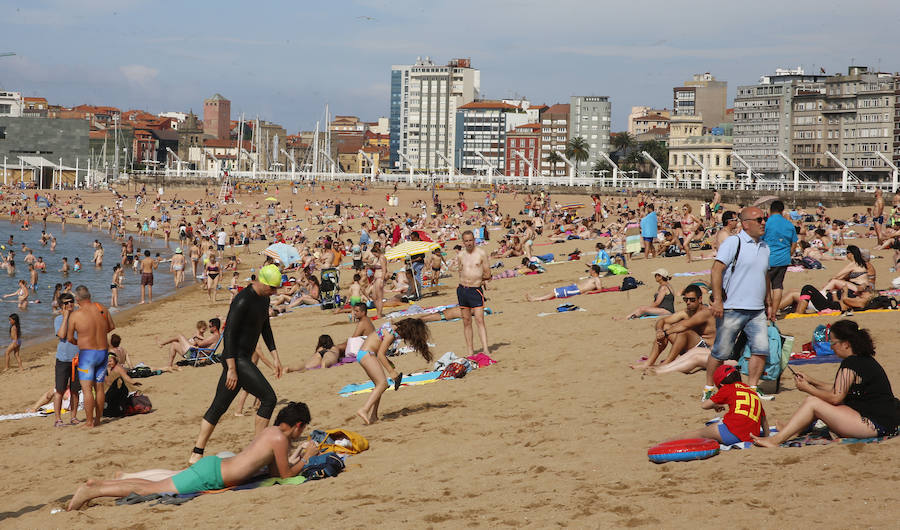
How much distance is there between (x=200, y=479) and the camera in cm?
549

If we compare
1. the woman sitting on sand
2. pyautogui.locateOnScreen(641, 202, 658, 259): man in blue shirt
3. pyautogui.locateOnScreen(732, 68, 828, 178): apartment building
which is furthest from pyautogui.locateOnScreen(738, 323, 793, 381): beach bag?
pyautogui.locateOnScreen(732, 68, 828, 178): apartment building

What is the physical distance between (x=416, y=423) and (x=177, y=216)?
5036 cm

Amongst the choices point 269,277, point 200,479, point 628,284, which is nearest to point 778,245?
point 269,277

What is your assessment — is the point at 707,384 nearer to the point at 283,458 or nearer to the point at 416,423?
the point at 416,423

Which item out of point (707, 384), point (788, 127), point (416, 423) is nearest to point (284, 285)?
point (416, 423)

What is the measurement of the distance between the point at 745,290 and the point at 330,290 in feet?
36.8

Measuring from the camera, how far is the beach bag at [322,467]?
576 centimetres

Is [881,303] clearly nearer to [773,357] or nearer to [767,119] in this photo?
[773,357]

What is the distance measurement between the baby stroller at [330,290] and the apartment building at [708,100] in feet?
343

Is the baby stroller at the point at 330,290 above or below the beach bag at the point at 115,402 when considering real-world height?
above

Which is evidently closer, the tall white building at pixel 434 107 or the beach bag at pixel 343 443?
the beach bag at pixel 343 443

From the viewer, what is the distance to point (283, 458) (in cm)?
557

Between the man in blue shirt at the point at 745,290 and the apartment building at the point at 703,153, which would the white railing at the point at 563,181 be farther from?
the man in blue shirt at the point at 745,290

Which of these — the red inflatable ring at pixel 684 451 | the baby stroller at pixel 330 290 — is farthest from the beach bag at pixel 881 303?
the baby stroller at pixel 330 290
